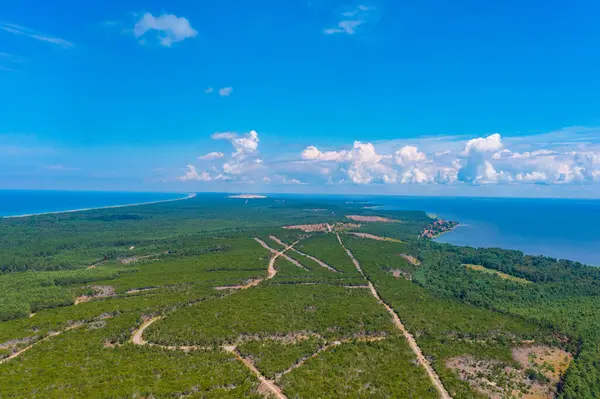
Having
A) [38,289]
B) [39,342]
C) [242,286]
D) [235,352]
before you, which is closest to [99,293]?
[38,289]

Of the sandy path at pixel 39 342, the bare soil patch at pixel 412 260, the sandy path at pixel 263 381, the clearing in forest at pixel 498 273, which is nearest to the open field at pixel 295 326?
the sandy path at pixel 263 381

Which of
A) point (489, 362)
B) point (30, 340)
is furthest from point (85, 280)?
point (489, 362)

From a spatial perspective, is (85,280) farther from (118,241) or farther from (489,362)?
(489,362)

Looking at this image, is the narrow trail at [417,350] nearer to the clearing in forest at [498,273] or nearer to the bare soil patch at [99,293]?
the clearing in forest at [498,273]

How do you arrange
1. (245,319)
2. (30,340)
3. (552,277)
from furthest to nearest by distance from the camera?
(552,277), (245,319), (30,340)

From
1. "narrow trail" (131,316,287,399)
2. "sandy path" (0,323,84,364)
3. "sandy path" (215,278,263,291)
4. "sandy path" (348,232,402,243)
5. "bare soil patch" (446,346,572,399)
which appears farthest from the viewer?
"sandy path" (348,232,402,243)

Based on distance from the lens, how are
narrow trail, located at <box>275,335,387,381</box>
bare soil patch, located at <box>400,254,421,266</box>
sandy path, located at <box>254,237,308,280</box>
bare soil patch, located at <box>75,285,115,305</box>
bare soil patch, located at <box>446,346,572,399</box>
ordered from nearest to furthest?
bare soil patch, located at <box>446,346,572,399</box> → narrow trail, located at <box>275,335,387,381</box> → bare soil patch, located at <box>75,285,115,305</box> → sandy path, located at <box>254,237,308,280</box> → bare soil patch, located at <box>400,254,421,266</box>

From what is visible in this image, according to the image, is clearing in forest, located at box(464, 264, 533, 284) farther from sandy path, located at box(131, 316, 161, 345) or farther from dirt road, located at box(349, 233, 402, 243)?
sandy path, located at box(131, 316, 161, 345)

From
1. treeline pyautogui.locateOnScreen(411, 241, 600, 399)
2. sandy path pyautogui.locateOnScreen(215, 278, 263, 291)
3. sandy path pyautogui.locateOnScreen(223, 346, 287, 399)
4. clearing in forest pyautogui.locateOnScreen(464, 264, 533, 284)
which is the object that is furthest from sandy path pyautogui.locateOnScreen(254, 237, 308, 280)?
clearing in forest pyautogui.locateOnScreen(464, 264, 533, 284)
